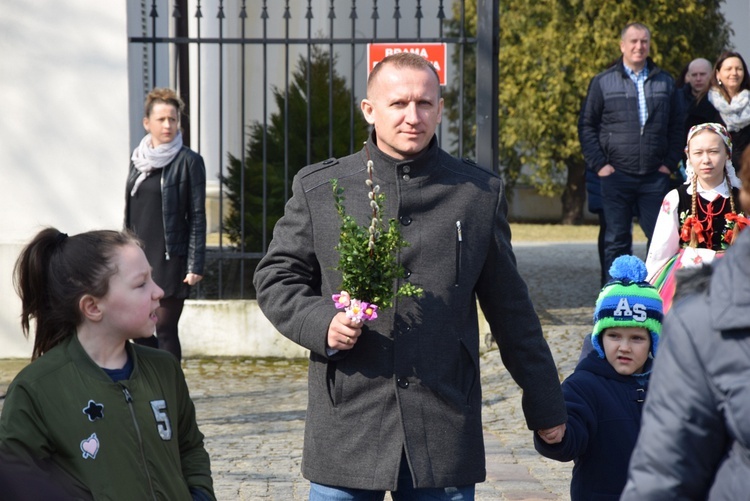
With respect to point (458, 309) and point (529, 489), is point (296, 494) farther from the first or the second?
point (458, 309)

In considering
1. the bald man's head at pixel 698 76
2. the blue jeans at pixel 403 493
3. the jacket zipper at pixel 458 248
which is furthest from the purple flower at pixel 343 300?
the bald man's head at pixel 698 76

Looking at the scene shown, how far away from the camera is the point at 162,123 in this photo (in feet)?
22.9

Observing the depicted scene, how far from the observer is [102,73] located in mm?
8664

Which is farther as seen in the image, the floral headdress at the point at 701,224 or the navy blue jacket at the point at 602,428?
the floral headdress at the point at 701,224

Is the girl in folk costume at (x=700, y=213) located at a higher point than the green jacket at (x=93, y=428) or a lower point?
higher

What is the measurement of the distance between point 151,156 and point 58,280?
13.4 feet

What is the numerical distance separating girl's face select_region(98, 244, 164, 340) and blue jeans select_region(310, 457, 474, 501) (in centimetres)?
61

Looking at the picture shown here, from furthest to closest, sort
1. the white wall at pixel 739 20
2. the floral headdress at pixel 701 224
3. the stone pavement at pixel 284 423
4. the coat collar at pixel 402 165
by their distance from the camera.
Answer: the white wall at pixel 739 20, the floral headdress at pixel 701 224, the stone pavement at pixel 284 423, the coat collar at pixel 402 165

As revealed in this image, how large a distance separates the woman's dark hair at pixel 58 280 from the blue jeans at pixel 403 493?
2.51ft

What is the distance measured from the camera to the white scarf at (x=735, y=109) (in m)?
8.38

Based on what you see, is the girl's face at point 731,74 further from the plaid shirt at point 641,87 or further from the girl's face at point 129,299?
the girl's face at point 129,299

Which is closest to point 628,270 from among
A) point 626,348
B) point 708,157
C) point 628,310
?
point 628,310

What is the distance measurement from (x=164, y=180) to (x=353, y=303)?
4.29 meters

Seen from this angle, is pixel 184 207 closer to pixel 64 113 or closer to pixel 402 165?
pixel 64 113
